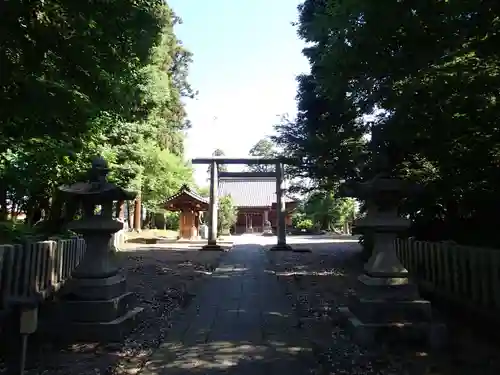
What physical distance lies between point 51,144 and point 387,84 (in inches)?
239

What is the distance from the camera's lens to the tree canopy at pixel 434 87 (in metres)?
5.29

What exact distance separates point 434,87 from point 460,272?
266 centimetres

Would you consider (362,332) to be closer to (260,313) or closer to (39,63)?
(260,313)

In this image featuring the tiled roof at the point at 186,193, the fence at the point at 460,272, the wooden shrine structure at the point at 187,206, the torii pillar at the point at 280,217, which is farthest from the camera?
the wooden shrine structure at the point at 187,206

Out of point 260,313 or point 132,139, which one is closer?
point 260,313

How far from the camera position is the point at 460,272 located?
6.36 metres

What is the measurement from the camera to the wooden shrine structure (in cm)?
2916

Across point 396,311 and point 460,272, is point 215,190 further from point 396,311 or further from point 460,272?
point 396,311

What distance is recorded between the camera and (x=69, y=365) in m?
4.64

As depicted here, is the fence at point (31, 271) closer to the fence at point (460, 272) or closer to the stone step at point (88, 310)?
the stone step at point (88, 310)

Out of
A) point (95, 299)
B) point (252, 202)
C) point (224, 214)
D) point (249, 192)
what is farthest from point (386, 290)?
point (249, 192)

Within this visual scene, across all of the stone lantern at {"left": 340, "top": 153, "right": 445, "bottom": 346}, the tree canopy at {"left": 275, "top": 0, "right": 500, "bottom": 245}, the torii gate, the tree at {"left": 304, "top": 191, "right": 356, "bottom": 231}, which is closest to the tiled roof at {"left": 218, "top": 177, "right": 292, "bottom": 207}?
the tree at {"left": 304, "top": 191, "right": 356, "bottom": 231}

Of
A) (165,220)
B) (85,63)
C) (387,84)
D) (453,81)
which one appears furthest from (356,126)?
(165,220)

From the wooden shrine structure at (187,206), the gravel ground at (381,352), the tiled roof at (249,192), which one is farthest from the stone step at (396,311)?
the tiled roof at (249,192)
